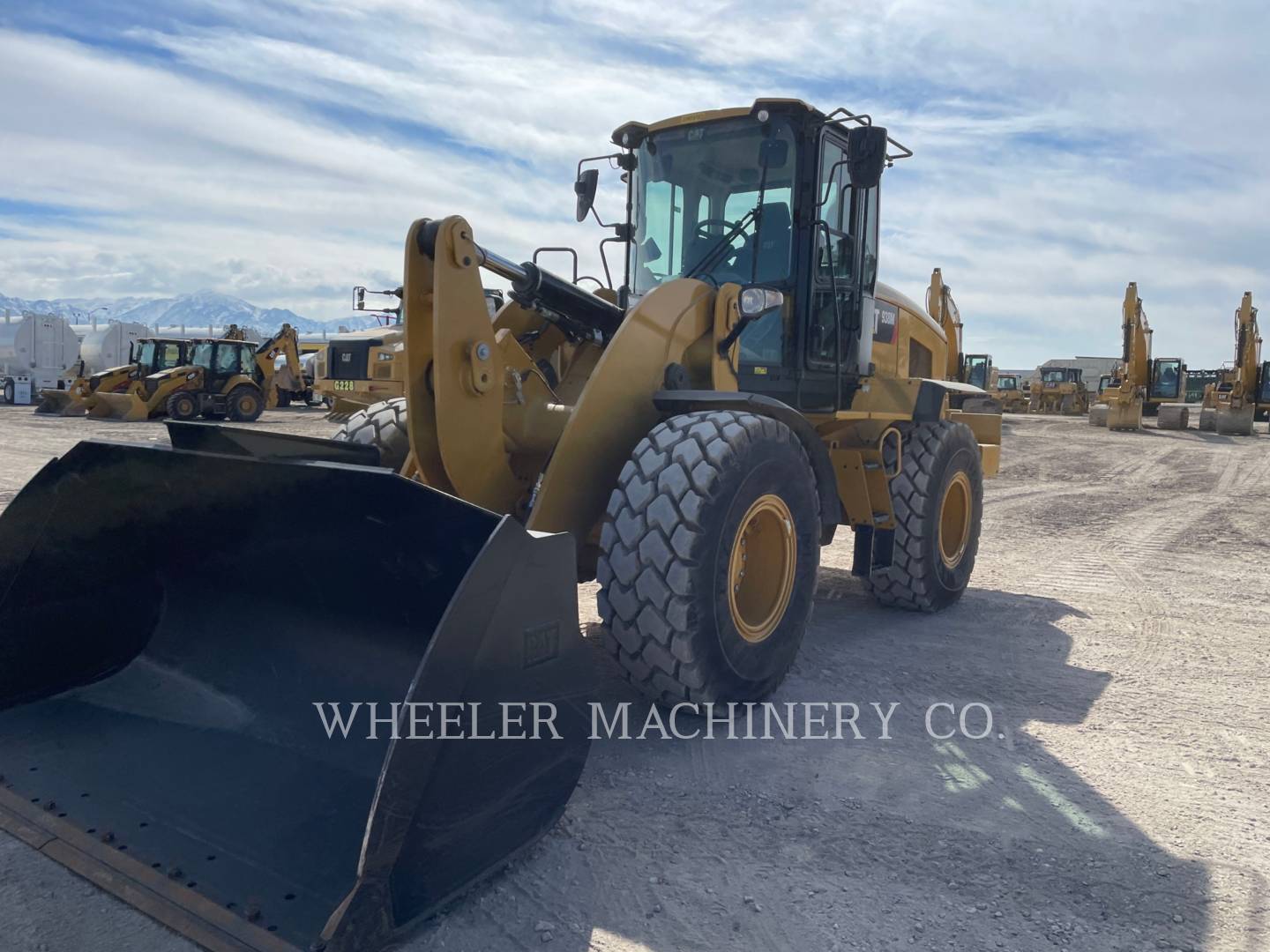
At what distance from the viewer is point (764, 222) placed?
4.87 m

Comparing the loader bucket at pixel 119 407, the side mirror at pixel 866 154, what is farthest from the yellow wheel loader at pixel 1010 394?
the side mirror at pixel 866 154

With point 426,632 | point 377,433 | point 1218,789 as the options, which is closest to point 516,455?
point 377,433

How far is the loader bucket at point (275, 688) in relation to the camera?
233 cm

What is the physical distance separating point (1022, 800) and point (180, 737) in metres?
2.84

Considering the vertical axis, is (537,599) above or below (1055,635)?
above

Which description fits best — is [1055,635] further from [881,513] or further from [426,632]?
[426,632]

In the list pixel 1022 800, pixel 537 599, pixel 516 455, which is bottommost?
pixel 1022 800

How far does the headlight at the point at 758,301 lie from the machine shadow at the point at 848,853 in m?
1.70

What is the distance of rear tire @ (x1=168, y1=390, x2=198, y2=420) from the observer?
24.0 m

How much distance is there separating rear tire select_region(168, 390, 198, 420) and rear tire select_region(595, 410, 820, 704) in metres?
23.3

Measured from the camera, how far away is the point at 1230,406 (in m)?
28.8

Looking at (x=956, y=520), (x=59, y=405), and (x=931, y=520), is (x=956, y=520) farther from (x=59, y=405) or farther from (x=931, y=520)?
(x=59, y=405)

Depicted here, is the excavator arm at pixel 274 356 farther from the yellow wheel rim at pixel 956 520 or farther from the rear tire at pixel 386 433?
the yellow wheel rim at pixel 956 520

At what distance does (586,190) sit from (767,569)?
8.16 feet
